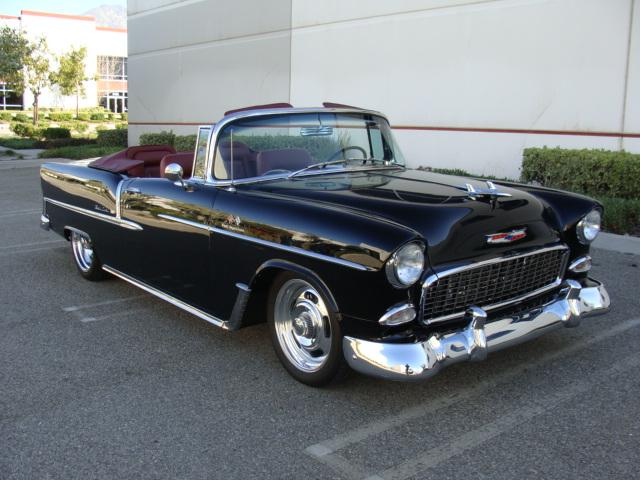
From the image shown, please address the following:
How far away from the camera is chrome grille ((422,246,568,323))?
3.33 m

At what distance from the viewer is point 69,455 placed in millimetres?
3020

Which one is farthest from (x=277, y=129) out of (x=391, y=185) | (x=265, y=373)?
(x=265, y=373)

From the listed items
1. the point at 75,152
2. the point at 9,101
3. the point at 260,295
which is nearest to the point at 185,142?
the point at 75,152

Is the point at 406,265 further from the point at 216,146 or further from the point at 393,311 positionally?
the point at 216,146

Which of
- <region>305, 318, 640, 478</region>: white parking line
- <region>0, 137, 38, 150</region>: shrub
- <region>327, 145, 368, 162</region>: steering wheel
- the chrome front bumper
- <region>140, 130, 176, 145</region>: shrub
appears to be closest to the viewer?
<region>305, 318, 640, 478</region>: white parking line

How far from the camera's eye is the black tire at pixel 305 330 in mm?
3482

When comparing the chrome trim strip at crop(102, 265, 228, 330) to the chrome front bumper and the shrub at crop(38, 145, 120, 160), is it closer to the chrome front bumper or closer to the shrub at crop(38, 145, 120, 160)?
the chrome front bumper

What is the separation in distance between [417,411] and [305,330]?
0.75m

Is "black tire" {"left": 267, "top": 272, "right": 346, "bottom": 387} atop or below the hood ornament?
below

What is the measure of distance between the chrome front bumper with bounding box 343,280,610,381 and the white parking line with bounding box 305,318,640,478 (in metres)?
0.29

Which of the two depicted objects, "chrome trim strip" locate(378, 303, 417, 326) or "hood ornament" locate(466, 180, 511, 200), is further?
"hood ornament" locate(466, 180, 511, 200)

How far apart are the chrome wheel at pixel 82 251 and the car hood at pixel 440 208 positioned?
2.46m

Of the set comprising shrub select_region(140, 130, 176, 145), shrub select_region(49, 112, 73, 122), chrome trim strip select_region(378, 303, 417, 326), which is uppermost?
shrub select_region(49, 112, 73, 122)

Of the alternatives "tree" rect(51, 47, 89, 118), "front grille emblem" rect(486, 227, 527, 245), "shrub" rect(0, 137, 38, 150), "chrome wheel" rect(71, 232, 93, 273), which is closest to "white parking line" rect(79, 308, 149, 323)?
"chrome wheel" rect(71, 232, 93, 273)
